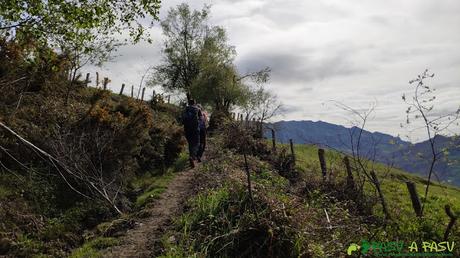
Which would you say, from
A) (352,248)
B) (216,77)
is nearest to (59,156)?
(352,248)

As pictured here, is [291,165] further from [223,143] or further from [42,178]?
[42,178]

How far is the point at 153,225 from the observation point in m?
9.88

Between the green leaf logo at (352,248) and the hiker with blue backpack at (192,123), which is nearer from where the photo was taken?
the green leaf logo at (352,248)

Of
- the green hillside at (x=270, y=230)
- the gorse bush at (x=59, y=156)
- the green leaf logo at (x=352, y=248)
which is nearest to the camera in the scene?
the green leaf logo at (x=352, y=248)

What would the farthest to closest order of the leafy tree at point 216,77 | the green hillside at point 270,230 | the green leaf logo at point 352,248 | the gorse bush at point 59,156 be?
the leafy tree at point 216,77
the gorse bush at point 59,156
the green hillside at point 270,230
the green leaf logo at point 352,248

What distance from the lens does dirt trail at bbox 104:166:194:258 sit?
8505 millimetres

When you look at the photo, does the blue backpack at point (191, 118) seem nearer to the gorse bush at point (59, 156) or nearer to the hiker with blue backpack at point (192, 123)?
the hiker with blue backpack at point (192, 123)

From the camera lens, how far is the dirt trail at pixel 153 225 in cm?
851

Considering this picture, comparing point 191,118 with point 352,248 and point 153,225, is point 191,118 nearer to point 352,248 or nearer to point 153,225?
point 153,225

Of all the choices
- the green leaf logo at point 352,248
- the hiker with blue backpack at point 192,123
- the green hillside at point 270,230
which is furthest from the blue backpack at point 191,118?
the green leaf logo at point 352,248

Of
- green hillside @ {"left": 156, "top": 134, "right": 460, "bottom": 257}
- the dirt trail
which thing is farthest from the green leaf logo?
the dirt trail

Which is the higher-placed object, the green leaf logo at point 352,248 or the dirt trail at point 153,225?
Answer: the green leaf logo at point 352,248

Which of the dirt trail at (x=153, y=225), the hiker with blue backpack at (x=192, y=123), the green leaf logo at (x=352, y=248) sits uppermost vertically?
the hiker with blue backpack at (x=192, y=123)

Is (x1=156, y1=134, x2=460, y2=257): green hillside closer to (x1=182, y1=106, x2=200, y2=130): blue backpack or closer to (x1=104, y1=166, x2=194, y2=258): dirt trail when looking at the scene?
(x1=104, y1=166, x2=194, y2=258): dirt trail
